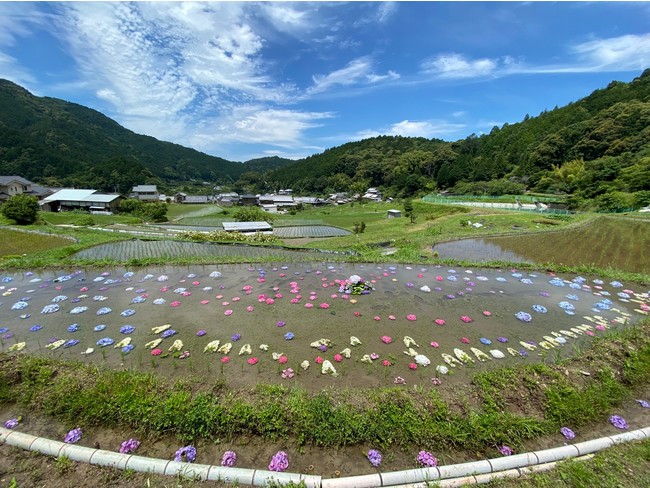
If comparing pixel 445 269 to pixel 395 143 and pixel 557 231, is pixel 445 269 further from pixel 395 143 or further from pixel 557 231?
pixel 395 143

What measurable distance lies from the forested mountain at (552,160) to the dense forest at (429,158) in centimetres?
21

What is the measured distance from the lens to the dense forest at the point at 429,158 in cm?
4697

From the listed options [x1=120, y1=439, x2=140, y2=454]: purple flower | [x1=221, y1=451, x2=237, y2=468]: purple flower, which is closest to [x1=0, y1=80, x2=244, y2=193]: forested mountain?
[x1=120, y1=439, x2=140, y2=454]: purple flower

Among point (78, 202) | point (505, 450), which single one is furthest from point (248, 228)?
point (78, 202)

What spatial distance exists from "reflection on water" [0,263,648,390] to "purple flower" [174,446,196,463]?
1494 millimetres

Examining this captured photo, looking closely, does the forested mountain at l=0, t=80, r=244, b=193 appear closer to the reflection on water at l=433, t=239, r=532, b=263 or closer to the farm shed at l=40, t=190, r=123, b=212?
the farm shed at l=40, t=190, r=123, b=212

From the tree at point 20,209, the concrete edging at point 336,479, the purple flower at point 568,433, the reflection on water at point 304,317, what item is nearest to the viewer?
the concrete edging at point 336,479

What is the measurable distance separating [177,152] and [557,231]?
220567mm

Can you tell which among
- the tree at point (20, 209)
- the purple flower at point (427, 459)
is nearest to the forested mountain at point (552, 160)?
the purple flower at point (427, 459)

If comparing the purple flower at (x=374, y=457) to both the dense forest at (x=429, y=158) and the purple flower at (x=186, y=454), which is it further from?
the dense forest at (x=429, y=158)

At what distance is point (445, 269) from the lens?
529 inches

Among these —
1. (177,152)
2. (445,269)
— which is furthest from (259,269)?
(177,152)

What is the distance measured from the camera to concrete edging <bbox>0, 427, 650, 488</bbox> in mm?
3674

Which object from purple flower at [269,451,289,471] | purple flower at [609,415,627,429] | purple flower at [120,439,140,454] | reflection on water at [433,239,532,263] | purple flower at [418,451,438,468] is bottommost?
reflection on water at [433,239,532,263]
